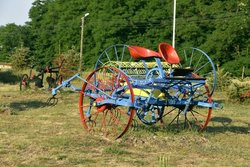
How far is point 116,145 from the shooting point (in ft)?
28.2

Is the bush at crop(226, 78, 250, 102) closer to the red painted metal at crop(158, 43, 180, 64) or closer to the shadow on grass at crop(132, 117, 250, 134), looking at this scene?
the shadow on grass at crop(132, 117, 250, 134)

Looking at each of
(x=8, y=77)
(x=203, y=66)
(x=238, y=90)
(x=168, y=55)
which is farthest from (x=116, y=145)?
(x=8, y=77)

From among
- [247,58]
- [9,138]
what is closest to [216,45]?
[247,58]

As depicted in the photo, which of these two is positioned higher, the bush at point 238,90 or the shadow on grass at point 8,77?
the shadow on grass at point 8,77

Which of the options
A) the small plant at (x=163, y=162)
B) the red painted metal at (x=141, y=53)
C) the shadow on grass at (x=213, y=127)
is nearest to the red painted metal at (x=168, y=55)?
the red painted metal at (x=141, y=53)

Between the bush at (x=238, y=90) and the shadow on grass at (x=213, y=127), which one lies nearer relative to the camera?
the shadow on grass at (x=213, y=127)

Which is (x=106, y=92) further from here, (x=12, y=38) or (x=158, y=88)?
(x=12, y=38)

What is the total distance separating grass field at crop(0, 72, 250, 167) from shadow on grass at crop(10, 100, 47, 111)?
2472 millimetres

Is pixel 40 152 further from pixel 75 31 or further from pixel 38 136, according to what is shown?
pixel 75 31

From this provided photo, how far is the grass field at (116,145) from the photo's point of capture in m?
7.46

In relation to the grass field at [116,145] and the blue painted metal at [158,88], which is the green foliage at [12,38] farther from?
the blue painted metal at [158,88]

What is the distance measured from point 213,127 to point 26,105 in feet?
23.7

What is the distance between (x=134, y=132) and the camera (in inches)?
391

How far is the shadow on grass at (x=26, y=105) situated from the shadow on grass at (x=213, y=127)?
5.46 m
